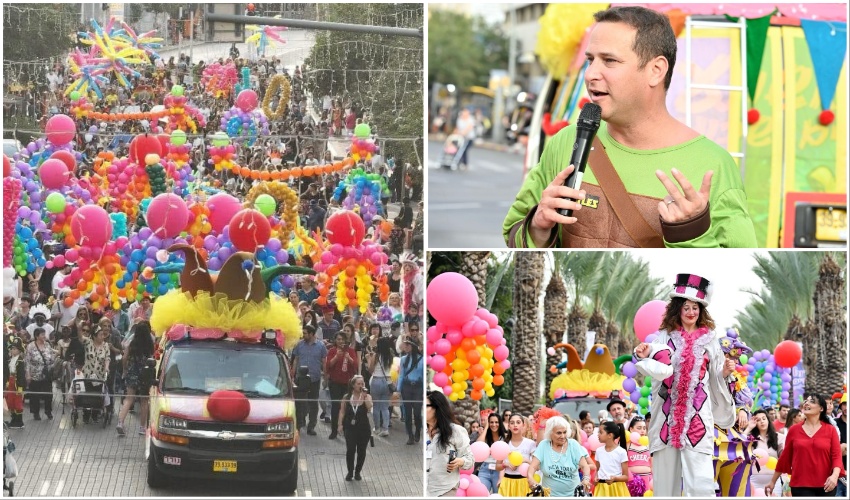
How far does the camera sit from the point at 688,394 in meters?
5.09

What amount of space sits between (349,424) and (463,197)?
17.5m

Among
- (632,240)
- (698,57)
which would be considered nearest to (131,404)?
(632,240)

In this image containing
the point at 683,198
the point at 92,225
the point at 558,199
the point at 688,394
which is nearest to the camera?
the point at 683,198

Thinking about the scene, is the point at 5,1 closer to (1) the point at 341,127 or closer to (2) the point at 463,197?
(1) the point at 341,127

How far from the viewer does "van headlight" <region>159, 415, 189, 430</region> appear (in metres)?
5.38

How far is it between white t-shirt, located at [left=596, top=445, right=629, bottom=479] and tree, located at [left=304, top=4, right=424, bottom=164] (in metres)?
1.65

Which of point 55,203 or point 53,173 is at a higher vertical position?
point 53,173

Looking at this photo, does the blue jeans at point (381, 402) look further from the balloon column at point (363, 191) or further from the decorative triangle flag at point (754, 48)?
the decorative triangle flag at point (754, 48)

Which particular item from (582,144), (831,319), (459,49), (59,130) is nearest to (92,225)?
(59,130)

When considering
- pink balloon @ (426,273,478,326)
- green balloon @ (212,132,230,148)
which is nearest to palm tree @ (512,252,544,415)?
pink balloon @ (426,273,478,326)

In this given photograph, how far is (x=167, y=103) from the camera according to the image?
212 inches

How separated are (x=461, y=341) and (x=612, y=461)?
932 mm

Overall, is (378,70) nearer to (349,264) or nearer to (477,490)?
(349,264)

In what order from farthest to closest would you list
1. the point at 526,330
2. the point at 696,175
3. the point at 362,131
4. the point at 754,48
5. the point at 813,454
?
the point at 754,48, the point at 813,454, the point at 526,330, the point at 362,131, the point at 696,175
